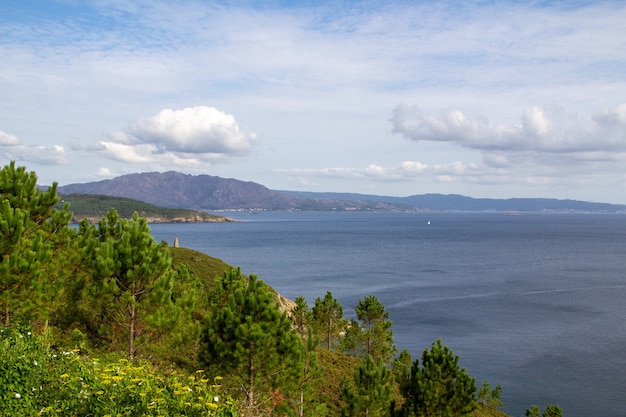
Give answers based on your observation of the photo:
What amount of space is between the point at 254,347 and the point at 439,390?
1204cm

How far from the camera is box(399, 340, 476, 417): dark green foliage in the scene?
27578 mm

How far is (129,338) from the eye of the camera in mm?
22469

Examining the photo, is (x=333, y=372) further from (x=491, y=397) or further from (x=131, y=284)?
(x=131, y=284)

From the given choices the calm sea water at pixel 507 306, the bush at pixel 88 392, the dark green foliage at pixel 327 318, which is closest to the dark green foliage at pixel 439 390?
the bush at pixel 88 392

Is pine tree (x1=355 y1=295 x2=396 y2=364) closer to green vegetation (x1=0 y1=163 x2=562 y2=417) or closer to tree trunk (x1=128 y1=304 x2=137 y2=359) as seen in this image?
green vegetation (x1=0 y1=163 x2=562 y2=417)

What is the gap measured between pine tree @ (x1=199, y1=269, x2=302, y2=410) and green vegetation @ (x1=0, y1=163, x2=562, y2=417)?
0.05 meters

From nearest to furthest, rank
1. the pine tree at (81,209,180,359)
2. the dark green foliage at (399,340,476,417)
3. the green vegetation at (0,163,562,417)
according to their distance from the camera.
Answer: the green vegetation at (0,163,562,417), the pine tree at (81,209,180,359), the dark green foliage at (399,340,476,417)

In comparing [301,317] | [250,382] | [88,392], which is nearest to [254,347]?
[250,382]

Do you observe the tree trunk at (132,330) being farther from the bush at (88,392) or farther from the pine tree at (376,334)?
the pine tree at (376,334)

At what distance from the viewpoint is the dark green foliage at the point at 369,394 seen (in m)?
28.5

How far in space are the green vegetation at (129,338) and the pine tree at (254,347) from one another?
5 centimetres

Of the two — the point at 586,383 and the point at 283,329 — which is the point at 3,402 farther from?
the point at 586,383

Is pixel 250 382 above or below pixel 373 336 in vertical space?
above

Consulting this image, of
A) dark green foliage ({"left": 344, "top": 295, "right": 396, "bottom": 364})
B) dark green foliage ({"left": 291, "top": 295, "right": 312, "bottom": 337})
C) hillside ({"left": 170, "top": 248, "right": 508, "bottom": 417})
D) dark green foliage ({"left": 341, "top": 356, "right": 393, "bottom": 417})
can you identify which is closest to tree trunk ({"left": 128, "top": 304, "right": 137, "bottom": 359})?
hillside ({"left": 170, "top": 248, "right": 508, "bottom": 417})
